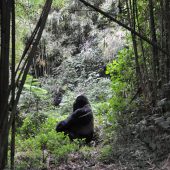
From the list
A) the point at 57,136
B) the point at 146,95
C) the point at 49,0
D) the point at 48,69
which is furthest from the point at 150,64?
the point at 48,69

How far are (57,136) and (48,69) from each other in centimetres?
747

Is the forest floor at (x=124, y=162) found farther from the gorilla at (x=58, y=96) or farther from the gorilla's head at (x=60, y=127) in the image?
the gorilla at (x=58, y=96)

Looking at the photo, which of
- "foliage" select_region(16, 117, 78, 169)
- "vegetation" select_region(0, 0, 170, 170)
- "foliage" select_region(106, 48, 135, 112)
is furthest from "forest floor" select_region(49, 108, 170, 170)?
"foliage" select_region(106, 48, 135, 112)

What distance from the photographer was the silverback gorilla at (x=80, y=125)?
548cm

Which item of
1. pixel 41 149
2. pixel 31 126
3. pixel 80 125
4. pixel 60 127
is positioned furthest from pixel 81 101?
pixel 41 149

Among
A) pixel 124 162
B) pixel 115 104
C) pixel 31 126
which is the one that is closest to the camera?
pixel 124 162

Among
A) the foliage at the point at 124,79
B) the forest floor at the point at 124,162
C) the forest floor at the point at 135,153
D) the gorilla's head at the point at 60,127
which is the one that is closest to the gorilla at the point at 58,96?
the gorilla's head at the point at 60,127

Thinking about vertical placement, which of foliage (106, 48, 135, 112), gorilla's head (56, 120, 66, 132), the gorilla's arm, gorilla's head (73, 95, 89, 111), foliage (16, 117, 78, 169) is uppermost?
foliage (106, 48, 135, 112)

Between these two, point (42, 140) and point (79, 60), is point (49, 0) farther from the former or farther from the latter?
point (79, 60)

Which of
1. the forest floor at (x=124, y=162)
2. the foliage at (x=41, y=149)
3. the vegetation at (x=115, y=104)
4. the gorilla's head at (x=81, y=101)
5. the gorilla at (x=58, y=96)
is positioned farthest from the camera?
the gorilla at (x=58, y=96)

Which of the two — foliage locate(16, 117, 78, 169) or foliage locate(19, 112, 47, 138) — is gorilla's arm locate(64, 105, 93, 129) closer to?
foliage locate(16, 117, 78, 169)

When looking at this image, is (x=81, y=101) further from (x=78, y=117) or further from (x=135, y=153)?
(x=135, y=153)

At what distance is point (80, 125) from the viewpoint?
5.54 m

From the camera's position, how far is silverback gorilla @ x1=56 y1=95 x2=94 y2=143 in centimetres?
548
